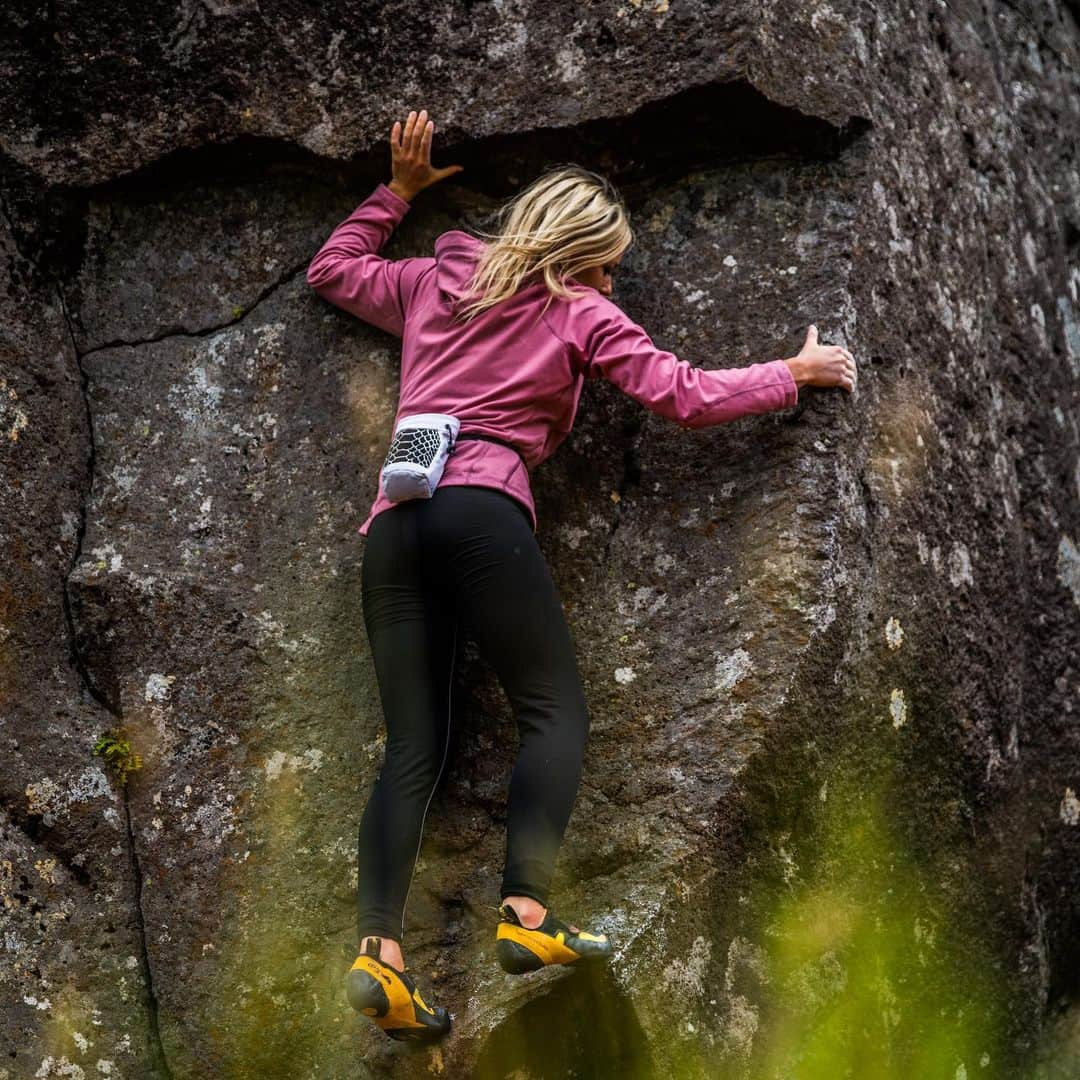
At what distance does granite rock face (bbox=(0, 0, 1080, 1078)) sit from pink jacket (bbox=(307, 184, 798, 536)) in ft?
0.92

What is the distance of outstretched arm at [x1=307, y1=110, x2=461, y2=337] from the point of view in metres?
4.26

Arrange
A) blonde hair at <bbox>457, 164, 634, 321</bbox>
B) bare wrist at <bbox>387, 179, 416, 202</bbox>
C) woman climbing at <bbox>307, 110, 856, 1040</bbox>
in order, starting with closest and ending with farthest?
woman climbing at <bbox>307, 110, 856, 1040</bbox> → blonde hair at <bbox>457, 164, 634, 321</bbox> → bare wrist at <bbox>387, 179, 416, 202</bbox>

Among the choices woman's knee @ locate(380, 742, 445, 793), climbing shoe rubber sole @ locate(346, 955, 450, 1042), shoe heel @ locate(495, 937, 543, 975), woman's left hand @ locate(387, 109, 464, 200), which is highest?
woman's left hand @ locate(387, 109, 464, 200)

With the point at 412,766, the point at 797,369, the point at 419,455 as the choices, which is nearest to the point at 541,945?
Result: the point at 412,766

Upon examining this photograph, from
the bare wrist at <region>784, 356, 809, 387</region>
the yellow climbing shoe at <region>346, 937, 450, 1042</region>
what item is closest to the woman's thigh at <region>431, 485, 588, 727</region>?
the yellow climbing shoe at <region>346, 937, 450, 1042</region>

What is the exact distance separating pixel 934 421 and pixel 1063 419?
1.02m

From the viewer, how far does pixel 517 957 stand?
135 inches

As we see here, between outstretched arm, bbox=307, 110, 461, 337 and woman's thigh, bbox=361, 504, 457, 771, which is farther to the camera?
outstretched arm, bbox=307, 110, 461, 337

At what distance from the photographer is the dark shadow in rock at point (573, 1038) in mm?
3639

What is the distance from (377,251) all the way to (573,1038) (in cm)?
247

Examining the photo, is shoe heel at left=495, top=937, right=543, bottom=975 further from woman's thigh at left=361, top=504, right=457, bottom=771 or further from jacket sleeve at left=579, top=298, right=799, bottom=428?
jacket sleeve at left=579, top=298, right=799, bottom=428

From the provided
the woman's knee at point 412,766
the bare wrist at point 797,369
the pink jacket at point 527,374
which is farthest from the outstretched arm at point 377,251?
the woman's knee at point 412,766

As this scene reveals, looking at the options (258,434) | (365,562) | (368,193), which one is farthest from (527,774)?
(368,193)

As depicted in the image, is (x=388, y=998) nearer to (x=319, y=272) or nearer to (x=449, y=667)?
(x=449, y=667)
